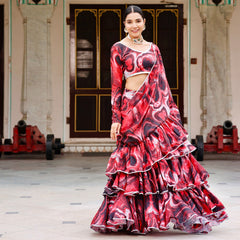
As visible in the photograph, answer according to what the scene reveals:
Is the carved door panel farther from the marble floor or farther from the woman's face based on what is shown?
the woman's face

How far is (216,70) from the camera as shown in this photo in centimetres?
949

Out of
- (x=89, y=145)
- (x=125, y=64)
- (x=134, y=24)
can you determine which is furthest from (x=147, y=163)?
(x=89, y=145)

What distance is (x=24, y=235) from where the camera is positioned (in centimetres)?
303

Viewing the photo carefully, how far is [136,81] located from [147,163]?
0.49 m

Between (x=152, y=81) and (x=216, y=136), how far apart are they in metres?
5.60

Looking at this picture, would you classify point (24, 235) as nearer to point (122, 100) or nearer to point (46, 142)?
point (122, 100)

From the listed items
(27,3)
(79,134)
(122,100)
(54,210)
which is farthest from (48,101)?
(122,100)

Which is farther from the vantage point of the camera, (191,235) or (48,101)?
(48,101)

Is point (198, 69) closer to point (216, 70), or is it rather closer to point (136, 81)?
point (216, 70)

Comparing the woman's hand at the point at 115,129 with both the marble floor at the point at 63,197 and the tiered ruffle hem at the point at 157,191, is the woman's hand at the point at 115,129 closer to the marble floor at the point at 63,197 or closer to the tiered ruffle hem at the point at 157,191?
the tiered ruffle hem at the point at 157,191

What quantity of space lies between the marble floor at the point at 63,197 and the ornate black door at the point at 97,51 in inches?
53.9

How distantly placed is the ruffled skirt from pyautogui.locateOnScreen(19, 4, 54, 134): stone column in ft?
21.4

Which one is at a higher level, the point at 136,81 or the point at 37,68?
the point at 37,68

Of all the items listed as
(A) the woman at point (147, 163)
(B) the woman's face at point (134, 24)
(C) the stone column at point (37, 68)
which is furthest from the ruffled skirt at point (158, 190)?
(C) the stone column at point (37, 68)
